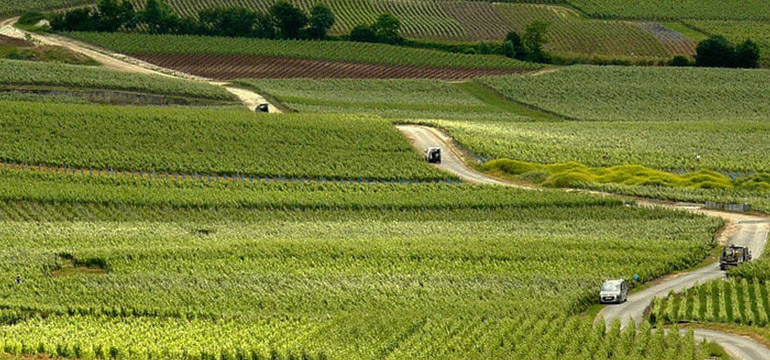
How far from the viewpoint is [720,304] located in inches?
2982

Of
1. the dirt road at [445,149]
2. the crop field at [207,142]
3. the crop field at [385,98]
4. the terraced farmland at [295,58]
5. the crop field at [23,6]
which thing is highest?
the crop field at [23,6]

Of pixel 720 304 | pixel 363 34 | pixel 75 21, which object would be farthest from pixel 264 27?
pixel 720 304

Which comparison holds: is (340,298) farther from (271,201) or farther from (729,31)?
(729,31)

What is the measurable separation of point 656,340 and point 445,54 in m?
Answer: 121

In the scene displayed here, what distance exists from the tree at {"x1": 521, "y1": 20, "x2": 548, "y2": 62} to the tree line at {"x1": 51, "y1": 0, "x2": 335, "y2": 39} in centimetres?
2324

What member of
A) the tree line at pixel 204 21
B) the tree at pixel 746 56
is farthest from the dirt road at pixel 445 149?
the tree at pixel 746 56

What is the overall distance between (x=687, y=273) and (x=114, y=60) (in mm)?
98545

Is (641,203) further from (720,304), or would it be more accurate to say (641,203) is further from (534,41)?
(534,41)

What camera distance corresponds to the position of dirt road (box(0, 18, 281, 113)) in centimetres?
15823

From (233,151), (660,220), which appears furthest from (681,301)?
(233,151)

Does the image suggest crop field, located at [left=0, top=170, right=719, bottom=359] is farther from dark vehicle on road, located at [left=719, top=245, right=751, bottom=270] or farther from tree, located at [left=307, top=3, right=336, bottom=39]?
tree, located at [left=307, top=3, right=336, bottom=39]

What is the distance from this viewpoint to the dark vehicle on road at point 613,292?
77.5 metres

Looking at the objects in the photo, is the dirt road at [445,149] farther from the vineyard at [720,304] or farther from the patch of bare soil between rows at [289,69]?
the vineyard at [720,304]

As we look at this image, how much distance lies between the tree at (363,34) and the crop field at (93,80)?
36.2 m
